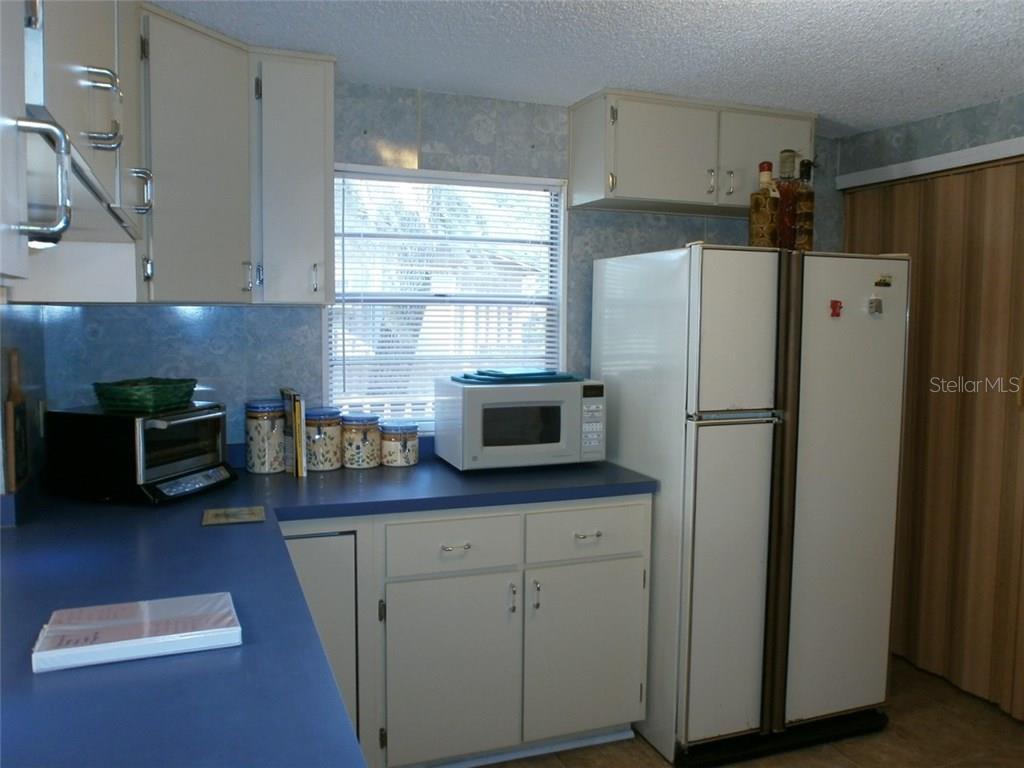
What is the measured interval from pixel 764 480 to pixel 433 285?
1403mm

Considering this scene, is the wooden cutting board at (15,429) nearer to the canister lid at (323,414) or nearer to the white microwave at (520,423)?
the canister lid at (323,414)

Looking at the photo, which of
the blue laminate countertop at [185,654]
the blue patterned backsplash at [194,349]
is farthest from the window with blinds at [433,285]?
the blue laminate countertop at [185,654]

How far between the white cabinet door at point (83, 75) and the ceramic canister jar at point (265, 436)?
127cm

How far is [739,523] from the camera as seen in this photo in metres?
2.63

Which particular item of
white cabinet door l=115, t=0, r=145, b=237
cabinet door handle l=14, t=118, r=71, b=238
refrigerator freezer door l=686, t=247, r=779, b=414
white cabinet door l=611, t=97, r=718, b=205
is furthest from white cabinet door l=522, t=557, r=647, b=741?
cabinet door handle l=14, t=118, r=71, b=238

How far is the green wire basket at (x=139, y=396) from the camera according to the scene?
2.25m

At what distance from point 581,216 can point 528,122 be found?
1.38 feet

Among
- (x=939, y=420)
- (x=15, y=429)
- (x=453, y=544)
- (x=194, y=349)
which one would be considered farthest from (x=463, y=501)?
(x=939, y=420)

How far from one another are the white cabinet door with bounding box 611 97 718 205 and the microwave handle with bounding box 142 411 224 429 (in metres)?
1.57

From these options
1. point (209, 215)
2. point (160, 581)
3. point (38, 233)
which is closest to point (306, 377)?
point (209, 215)

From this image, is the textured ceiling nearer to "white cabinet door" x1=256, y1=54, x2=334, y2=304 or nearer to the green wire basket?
"white cabinet door" x1=256, y1=54, x2=334, y2=304

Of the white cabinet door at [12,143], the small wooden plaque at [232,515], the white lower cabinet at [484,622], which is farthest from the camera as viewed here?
the white lower cabinet at [484,622]

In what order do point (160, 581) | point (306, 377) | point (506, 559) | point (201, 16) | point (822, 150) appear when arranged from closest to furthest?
point (160, 581)
point (201, 16)
point (506, 559)
point (306, 377)
point (822, 150)

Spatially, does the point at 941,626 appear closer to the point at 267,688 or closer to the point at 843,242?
the point at 843,242
